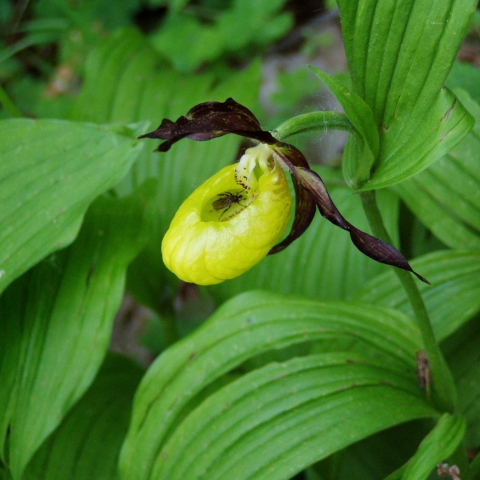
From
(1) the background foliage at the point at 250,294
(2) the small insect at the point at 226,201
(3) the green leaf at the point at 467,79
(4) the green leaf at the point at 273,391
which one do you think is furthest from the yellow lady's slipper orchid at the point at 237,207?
(3) the green leaf at the point at 467,79

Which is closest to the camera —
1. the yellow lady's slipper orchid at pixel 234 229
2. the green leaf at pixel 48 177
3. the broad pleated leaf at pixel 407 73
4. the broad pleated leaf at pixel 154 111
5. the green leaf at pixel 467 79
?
the broad pleated leaf at pixel 407 73

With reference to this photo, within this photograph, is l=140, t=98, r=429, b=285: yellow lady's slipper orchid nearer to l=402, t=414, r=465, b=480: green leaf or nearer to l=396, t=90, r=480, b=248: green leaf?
l=402, t=414, r=465, b=480: green leaf

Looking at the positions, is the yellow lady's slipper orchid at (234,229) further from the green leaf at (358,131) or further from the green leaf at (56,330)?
the green leaf at (56,330)

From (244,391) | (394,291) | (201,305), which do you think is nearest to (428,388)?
(394,291)

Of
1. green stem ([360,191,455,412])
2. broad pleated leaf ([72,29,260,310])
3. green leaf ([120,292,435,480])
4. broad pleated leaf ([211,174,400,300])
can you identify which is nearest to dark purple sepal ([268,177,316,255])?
green stem ([360,191,455,412])

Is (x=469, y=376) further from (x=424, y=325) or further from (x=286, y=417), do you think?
(x=286, y=417)

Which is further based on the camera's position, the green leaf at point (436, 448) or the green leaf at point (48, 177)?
the green leaf at point (48, 177)
